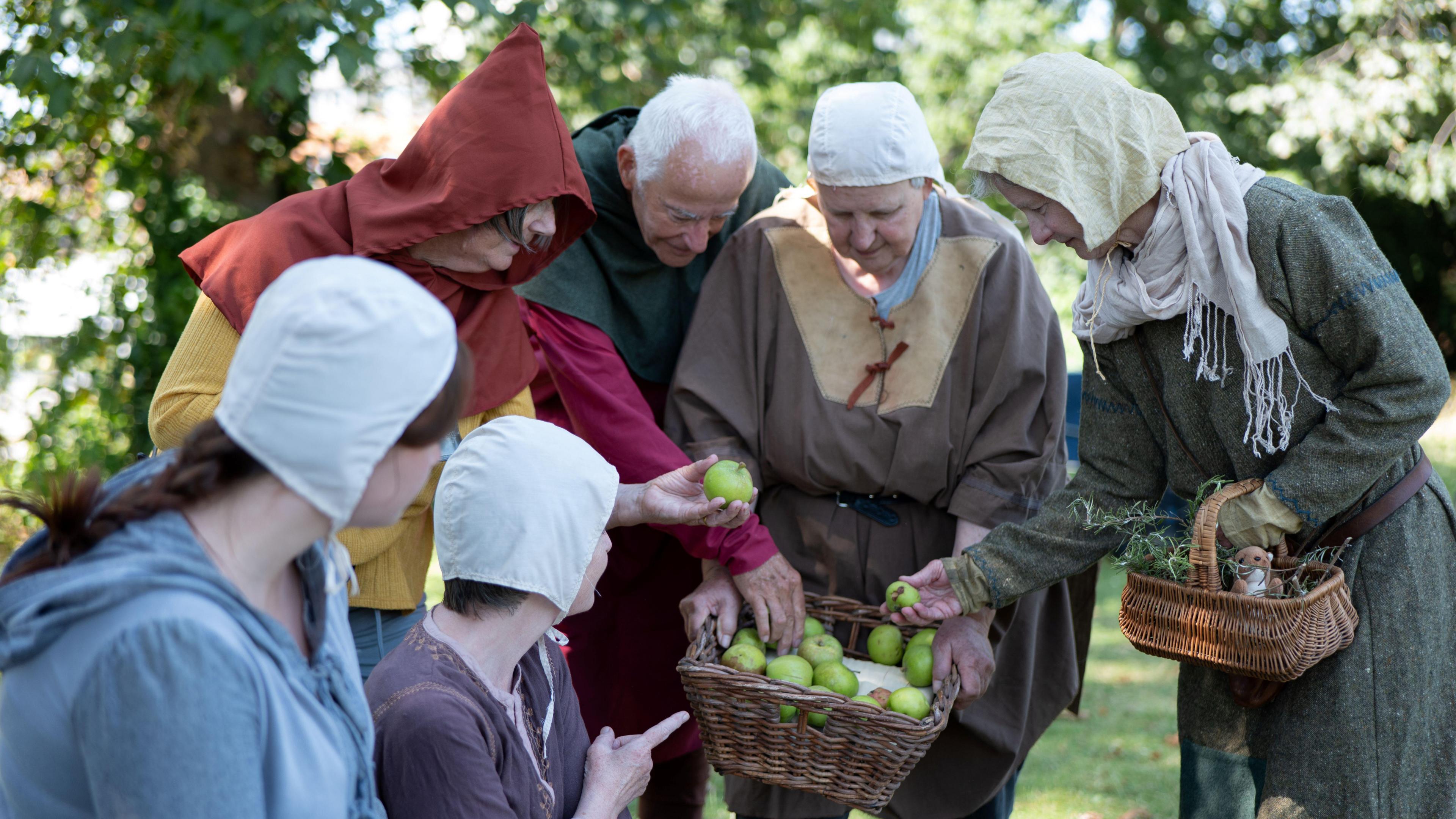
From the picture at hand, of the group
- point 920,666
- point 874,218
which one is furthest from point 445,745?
point 874,218

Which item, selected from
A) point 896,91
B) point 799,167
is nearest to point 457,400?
point 896,91

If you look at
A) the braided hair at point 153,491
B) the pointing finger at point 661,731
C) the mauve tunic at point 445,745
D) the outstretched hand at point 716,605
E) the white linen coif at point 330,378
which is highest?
the white linen coif at point 330,378

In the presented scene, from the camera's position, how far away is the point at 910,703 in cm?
254

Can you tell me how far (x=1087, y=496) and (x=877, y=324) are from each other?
2.42 ft

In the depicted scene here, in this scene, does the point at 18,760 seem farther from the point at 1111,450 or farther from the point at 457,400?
the point at 1111,450

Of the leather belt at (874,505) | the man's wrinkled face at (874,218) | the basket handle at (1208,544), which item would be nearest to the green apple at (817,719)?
the leather belt at (874,505)

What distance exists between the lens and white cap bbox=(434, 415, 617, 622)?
1.97 metres

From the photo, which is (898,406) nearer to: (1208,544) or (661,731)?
(1208,544)

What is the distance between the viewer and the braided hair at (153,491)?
4.37 ft

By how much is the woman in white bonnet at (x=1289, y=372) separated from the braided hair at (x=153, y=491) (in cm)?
143

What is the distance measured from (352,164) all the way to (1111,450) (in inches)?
200

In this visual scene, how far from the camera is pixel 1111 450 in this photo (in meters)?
2.64

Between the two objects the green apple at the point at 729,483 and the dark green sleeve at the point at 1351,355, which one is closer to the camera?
the dark green sleeve at the point at 1351,355

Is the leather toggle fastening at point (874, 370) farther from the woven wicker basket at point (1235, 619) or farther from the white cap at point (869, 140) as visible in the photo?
the woven wicker basket at point (1235, 619)
